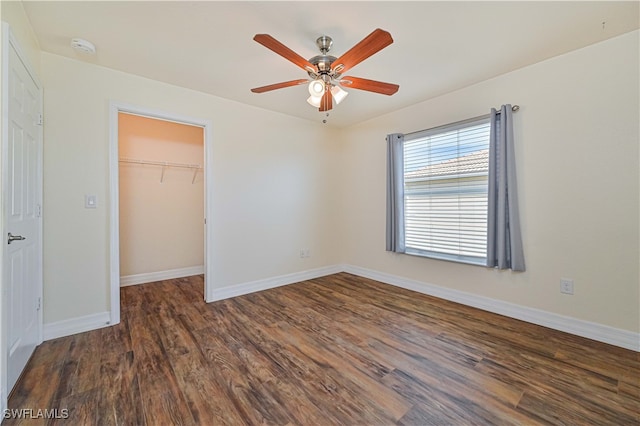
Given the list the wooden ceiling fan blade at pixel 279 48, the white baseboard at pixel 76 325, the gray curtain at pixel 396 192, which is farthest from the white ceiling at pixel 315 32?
the white baseboard at pixel 76 325

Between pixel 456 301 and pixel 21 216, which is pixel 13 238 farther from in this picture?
pixel 456 301

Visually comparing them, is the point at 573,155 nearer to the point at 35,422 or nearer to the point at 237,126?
the point at 237,126

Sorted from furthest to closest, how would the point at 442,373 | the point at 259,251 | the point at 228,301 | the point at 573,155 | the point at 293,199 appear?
the point at 293,199
the point at 259,251
the point at 228,301
the point at 573,155
the point at 442,373

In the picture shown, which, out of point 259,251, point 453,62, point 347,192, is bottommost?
point 259,251

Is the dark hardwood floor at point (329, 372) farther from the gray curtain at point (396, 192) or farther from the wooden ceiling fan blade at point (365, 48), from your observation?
the wooden ceiling fan blade at point (365, 48)

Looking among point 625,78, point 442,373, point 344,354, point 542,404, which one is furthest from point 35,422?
point 625,78

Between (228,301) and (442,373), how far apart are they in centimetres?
241

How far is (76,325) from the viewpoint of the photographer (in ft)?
8.04

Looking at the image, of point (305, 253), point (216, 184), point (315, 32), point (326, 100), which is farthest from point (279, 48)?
point (305, 253)

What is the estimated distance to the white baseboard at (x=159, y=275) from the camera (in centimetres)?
390

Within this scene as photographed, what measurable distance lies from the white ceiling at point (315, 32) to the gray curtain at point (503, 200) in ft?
1.94

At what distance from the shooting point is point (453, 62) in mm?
2527

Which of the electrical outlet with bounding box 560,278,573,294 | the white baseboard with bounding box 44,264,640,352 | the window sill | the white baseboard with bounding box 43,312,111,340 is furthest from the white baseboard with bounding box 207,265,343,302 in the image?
the electrical outlet with bounding box 560,278,573,294

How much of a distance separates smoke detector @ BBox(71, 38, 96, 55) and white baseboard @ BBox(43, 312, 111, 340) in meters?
2.35
